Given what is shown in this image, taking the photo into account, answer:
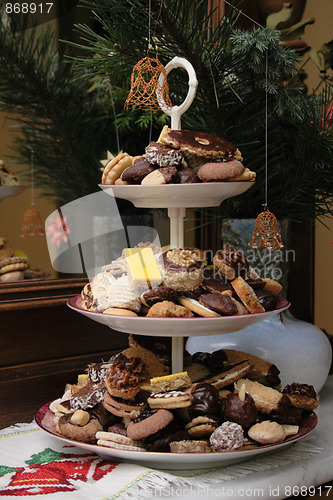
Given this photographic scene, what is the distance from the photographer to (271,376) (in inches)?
33.3

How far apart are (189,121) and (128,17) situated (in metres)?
0.22

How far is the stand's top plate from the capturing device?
28.4 inches

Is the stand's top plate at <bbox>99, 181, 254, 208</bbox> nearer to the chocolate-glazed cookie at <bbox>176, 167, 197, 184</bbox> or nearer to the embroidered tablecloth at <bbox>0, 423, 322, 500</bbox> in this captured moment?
the chocolate-glazed cookie at <bbox>176, 167, 197, 184</bbox>

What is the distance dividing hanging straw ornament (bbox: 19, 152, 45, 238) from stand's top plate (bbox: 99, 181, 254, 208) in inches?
11.2

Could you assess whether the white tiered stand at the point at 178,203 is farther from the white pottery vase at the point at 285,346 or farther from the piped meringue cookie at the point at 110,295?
the white pottery vase at the point at 285,346

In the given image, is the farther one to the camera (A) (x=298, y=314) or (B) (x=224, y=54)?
(A) (x=298, y=314)

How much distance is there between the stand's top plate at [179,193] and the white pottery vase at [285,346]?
12.0 inches

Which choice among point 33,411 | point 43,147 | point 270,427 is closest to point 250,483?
point 270,427

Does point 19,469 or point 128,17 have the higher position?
point 128,17

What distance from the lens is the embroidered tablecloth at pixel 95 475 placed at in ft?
2.22

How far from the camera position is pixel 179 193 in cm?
73

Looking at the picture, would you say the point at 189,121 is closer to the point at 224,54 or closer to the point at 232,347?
the point at 224,54
